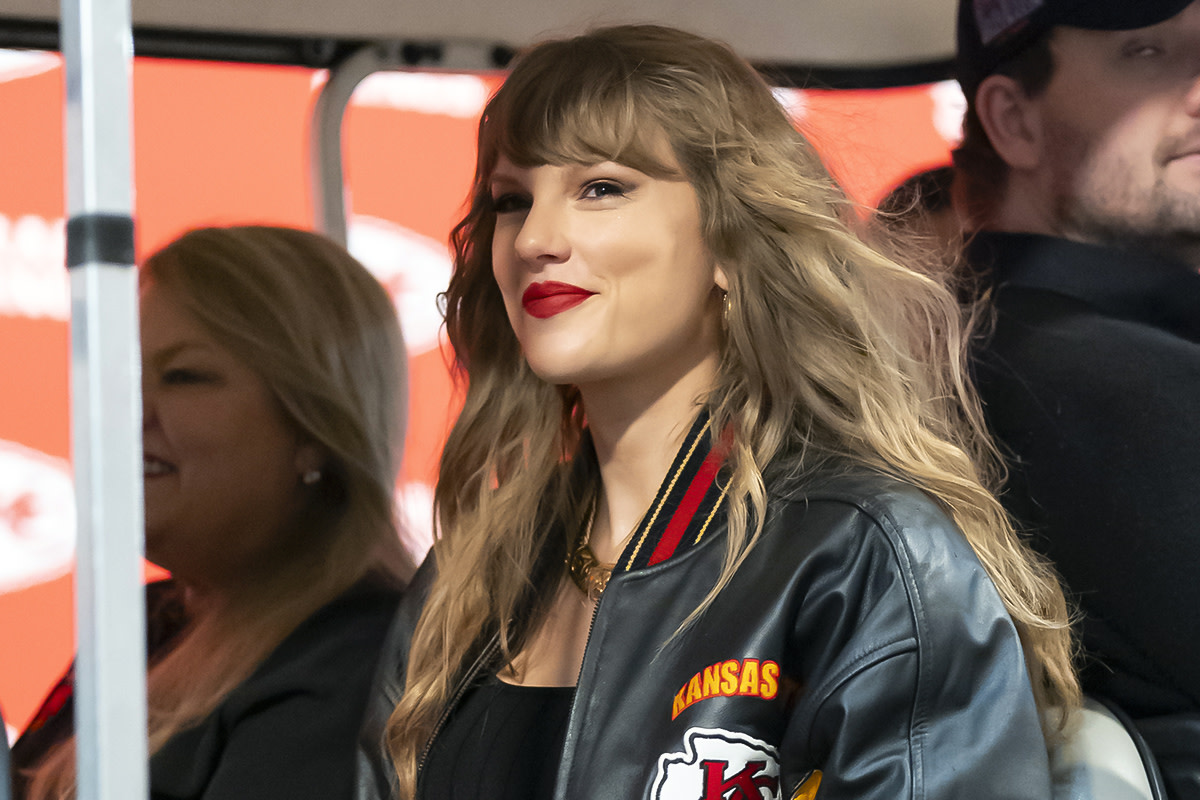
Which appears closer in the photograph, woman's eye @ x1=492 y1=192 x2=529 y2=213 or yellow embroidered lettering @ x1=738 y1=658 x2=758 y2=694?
yellow embroidered lettering @ x1=738 y1=658 x2=758 y2=694

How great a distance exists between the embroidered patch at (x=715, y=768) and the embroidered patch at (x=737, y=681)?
4cm

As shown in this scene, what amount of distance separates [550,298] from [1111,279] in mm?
899

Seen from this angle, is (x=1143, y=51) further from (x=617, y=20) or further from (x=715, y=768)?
Answer: (x=715, y=768)

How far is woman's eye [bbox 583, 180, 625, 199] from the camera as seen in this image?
139 cm

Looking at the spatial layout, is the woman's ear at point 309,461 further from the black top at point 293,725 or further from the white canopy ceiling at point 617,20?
the white canopy ceiling at point 617,20

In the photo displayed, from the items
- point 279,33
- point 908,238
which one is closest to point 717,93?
point 908,238

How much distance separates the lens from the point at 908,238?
5.13ft

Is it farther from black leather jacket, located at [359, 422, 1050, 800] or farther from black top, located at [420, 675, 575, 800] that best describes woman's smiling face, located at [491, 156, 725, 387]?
black top, located at [420, 675, 575, 800]

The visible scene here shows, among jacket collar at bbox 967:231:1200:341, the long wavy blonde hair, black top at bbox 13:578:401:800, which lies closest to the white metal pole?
the long wavy blonde hair

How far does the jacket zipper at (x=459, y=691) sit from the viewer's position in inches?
58.4

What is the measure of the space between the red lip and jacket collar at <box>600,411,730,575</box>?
0.66ft

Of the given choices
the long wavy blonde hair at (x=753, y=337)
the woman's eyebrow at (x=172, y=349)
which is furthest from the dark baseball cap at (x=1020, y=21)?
the woman's eyebrow at (x=172, y=349)

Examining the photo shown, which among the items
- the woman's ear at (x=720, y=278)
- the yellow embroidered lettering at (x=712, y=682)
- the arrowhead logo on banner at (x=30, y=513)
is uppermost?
the woman's ear at (x=720, y=278)

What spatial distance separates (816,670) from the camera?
1188 millimetres
